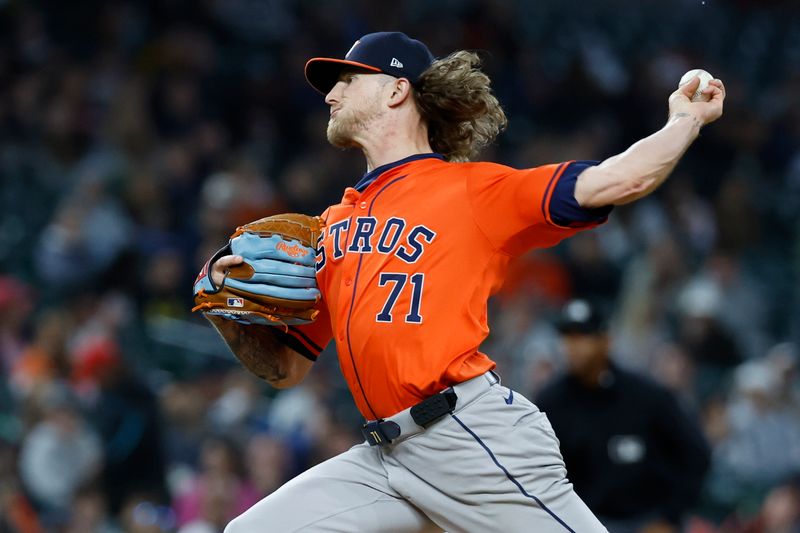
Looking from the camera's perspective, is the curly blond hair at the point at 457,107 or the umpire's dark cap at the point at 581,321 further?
the umpire's dark cap at the point at 581,321

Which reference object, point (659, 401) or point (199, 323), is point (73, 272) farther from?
point (659, 401)

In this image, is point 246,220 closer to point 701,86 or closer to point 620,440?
point 620,440

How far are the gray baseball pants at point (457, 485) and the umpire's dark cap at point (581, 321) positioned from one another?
2.14 metres

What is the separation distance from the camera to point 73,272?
27.6ft

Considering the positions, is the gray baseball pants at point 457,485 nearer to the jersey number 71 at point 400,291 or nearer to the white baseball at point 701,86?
the jersey number 71 at point 400,291

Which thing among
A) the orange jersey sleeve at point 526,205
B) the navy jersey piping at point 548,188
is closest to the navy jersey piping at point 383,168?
the orange jersey sleeve at point 526,205

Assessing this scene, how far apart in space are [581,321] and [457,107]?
2.03 meters

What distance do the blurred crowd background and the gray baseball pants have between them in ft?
10.7

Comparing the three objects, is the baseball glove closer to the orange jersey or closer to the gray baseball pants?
the orange jersey

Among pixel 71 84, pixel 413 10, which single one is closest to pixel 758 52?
pixel 413 10

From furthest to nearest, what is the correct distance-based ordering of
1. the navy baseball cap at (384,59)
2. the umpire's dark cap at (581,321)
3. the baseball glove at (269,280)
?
1. the umpire's dark cap at (581,321)
2. the navy baseball cap at (384,59)
3. the baseball glove at (269,280)

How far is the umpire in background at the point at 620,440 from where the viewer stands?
18.3 feet

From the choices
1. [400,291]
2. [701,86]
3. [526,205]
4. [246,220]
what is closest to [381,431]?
[400,291]

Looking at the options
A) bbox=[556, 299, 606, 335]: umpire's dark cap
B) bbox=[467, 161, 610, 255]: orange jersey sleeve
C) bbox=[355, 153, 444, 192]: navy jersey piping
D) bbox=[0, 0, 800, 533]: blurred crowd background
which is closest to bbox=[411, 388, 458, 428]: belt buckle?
bbox=[467, 161, 610, 255]: orange jersey sleeve
